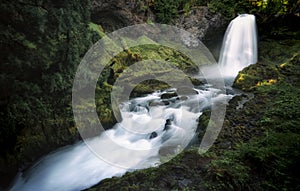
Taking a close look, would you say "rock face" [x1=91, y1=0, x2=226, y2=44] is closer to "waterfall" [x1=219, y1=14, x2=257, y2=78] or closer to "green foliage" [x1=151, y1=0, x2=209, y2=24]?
"green foliage" [x1=151, y1=0, x2=209, y2=24]

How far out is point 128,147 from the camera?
6.52m

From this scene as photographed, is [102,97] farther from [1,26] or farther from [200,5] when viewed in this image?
[200,5]

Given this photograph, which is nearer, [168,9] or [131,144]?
[131,144]

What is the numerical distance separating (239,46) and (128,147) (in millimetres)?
10963

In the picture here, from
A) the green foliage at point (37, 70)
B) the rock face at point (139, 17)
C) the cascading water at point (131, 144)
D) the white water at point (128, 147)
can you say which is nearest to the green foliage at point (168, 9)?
the rock face at point (139, 17)

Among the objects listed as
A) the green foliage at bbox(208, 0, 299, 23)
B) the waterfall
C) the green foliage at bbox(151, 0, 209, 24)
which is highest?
the green foliage at bbox(151, 0, 209, 24)

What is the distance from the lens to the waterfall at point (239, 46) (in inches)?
560

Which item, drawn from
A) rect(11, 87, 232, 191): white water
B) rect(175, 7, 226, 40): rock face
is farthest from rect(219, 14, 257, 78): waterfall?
rect(11, 87, 232, 191): white water

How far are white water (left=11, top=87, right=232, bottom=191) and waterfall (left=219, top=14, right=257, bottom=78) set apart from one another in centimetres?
591

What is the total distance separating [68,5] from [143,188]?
15.8 feet

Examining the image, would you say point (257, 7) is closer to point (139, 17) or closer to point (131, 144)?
point (139, 17)

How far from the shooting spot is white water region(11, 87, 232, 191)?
5.22 m

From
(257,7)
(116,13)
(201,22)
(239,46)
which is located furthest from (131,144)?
(257,7)

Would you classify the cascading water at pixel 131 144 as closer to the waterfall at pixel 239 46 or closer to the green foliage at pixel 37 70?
the green foliage at pixel 37 70
